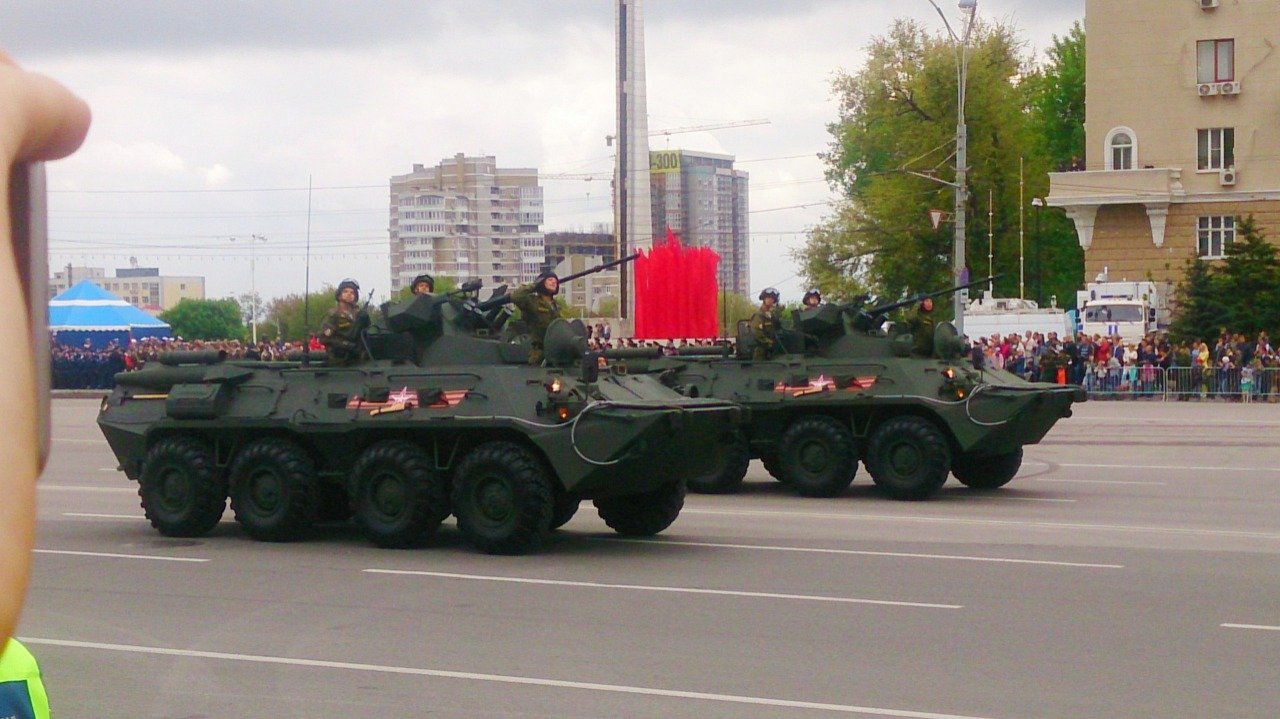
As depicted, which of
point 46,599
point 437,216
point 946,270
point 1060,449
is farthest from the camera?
point 437,216

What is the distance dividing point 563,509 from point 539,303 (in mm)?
1748

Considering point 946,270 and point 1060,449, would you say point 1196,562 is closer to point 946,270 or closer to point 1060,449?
point 1060,449

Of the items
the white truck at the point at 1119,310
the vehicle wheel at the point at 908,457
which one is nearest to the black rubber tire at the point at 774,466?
the vehicle wheel at the point at 908,457

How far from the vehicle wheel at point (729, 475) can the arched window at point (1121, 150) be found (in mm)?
29116

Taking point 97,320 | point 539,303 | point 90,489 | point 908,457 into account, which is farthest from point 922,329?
point 97,320

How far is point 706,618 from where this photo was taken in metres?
9.23

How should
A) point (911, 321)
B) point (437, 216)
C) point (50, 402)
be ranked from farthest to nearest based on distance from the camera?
point (437, 216) < point (911, 321) < point (50, 402)

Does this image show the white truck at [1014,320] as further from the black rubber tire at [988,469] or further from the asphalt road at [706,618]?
the asphalt road at [706,618]

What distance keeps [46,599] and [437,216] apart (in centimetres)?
11337

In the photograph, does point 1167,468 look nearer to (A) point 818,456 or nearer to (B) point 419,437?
(A) point 818,456

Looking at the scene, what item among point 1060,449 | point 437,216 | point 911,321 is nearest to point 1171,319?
point 1060,449

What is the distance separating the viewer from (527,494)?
11.8m

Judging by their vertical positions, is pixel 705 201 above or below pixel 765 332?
above

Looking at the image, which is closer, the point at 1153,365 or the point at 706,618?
the point at 706,618
